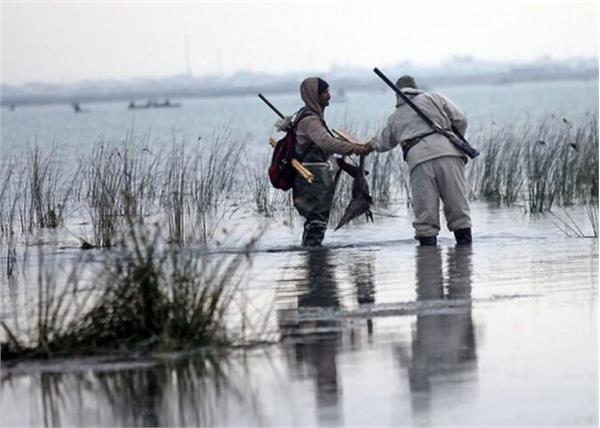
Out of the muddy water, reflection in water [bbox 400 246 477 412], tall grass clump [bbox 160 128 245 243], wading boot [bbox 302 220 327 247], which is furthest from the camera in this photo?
tall grass clump [bbox 160 128 245 243]

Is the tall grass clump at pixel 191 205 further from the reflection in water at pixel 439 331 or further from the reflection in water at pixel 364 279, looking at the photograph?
the reflection in water at pixel 439 331

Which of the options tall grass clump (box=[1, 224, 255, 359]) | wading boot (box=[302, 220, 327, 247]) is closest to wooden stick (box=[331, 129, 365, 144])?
wading boot (box=[302, 220, 327, 247])

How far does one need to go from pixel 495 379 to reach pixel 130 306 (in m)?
2.42

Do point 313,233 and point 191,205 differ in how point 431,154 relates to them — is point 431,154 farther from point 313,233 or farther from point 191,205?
point 191,205

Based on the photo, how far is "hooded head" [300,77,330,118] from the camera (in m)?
17.4

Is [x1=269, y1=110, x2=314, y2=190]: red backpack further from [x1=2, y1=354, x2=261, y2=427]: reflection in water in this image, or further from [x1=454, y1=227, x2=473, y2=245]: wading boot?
[x1=2, y1=354, x2=261, y2=427]: reflection in water

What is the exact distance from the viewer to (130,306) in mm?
10945

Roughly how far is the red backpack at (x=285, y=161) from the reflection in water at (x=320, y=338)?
1483mm

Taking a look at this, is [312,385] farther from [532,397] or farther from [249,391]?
[532,397]

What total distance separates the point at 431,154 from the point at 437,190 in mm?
404

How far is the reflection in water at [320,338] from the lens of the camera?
9.23 m

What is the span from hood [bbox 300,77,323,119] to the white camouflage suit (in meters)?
0.65

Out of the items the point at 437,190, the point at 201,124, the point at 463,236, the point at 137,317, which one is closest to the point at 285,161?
the point at 437,190

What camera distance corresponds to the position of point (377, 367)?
10086 millimetres
